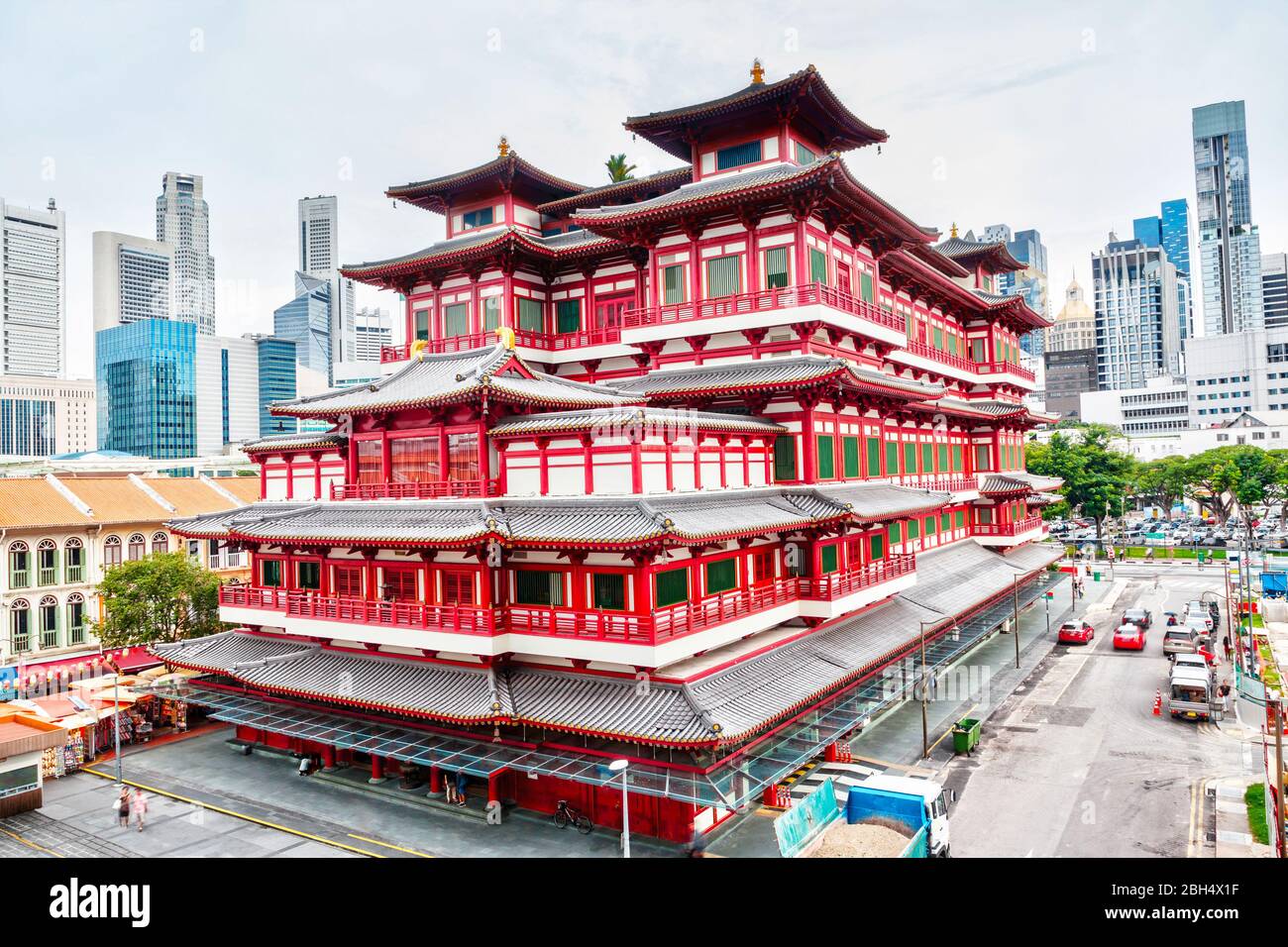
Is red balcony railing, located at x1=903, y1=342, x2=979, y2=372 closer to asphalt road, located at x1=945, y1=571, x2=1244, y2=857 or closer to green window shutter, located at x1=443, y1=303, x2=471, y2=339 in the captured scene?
asphalt road, located at x1=945, y1=571, x2=1244, y2=857

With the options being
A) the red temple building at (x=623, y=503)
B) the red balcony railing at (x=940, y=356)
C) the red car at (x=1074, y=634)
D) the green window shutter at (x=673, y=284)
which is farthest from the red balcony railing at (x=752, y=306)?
the red car at (x=1074, y=634)

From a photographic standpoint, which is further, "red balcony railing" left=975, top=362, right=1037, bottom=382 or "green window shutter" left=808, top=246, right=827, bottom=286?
"red balcony railing" left=975, top=362, right=1037, bottom=382

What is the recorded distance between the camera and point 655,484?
29.2 metres

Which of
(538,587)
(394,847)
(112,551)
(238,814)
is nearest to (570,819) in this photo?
(394,847)

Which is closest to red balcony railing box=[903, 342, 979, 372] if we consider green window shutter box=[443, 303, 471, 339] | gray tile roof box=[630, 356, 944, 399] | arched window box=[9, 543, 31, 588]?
gray tile roof box=[630, 356, 944, 399]

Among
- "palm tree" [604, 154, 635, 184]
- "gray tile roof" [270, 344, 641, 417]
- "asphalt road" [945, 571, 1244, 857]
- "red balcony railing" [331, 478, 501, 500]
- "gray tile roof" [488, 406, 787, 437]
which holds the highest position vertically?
"palm tree" [604, 154, 635, 184]

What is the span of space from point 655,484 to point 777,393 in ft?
31.6

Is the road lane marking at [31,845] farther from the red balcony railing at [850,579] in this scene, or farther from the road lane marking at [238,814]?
the red balcony railing at [850,579]

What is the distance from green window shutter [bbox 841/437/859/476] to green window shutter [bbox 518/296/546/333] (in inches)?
696

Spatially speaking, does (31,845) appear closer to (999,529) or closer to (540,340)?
(540,340)

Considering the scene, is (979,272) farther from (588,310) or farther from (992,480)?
(588,310)

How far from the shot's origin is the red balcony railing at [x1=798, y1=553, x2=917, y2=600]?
34.4 m

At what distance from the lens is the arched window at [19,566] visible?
5472 cm
